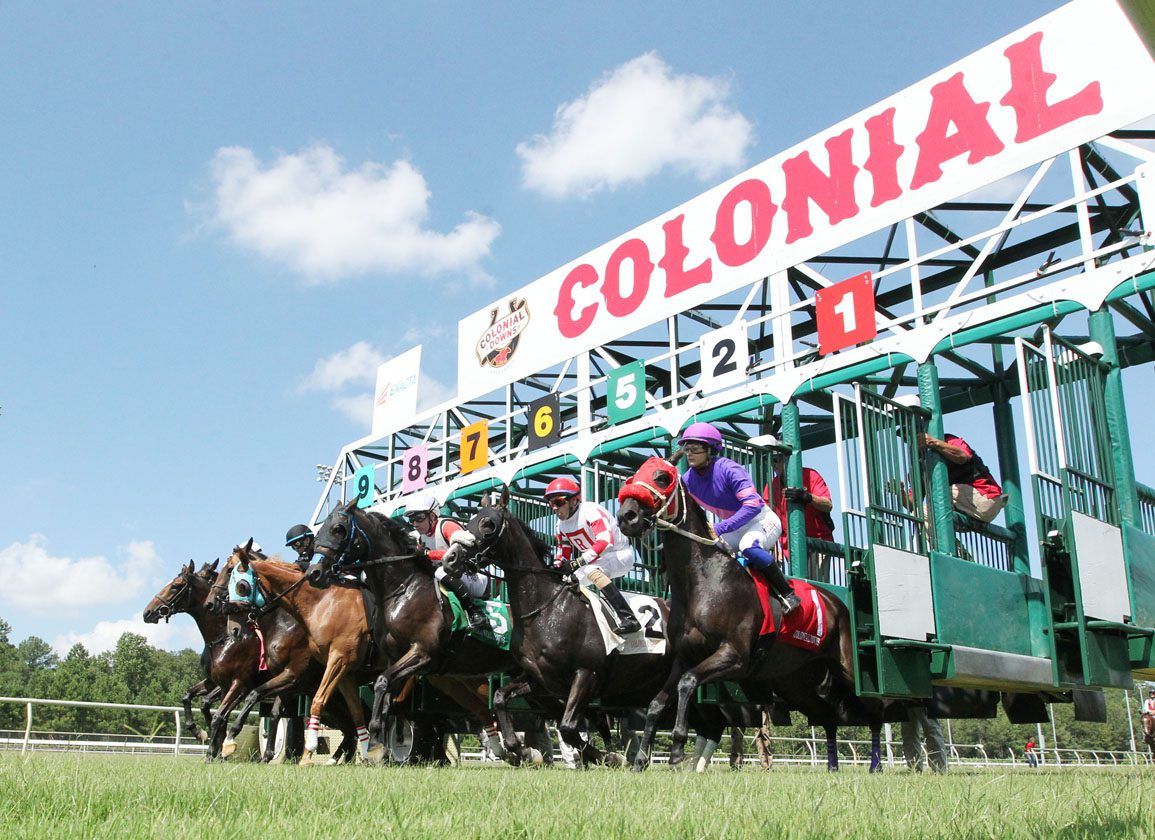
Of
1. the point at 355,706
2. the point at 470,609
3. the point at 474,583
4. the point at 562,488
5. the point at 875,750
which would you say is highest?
the point at 562,488

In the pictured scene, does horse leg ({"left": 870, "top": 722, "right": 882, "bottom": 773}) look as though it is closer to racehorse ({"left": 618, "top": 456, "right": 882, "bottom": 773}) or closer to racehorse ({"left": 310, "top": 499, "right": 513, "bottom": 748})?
racehorse ({"left": 618, "top": 456, "right": 882, "bottom": 773})

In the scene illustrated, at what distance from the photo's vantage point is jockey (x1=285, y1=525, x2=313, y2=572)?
1100 centimetres

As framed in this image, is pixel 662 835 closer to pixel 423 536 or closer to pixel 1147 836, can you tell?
pixel 1147 836

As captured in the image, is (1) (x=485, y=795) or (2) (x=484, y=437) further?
(2) (x=484, y=437)

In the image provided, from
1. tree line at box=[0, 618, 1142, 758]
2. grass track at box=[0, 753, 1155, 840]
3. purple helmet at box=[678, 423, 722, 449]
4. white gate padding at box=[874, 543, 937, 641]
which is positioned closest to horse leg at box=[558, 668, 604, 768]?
purple helmet at box=[678, 423, 722, 449]

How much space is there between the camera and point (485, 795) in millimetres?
4156

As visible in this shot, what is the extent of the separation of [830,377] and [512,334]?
25.9ft

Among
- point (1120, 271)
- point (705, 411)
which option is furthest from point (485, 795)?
point (705, 411)

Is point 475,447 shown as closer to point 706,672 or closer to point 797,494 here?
point 797,494

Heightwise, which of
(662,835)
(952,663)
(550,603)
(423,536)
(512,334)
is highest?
(512,334)

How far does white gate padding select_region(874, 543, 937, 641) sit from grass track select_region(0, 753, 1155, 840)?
2.24 m

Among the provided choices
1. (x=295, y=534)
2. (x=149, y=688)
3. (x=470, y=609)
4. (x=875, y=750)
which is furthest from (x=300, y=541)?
(x=149, y=688)

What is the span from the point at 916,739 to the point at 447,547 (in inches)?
180

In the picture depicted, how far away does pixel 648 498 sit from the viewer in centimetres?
704
